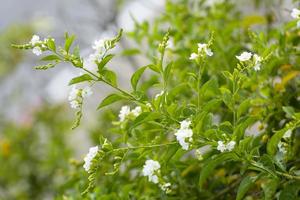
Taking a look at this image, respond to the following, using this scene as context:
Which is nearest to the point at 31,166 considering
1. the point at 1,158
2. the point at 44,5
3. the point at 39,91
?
the point at 1,158

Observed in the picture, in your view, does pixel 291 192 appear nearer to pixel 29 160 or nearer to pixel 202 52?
pixel 202 52

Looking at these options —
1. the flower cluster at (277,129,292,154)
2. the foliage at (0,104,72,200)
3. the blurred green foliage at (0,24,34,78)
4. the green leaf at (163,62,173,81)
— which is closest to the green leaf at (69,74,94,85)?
the green leaf at (163,62,173,81)

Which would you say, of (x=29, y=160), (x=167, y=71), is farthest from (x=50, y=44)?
(x=29, y=160)

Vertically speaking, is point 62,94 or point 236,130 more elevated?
point 62,94

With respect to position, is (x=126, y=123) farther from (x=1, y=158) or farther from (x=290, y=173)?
(x=1, y=158)

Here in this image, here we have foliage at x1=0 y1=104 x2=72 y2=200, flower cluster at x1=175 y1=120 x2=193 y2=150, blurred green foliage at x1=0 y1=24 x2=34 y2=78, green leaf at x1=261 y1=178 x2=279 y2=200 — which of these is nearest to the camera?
flower cluster at x1=175 y1=120 x2=193 y2=150

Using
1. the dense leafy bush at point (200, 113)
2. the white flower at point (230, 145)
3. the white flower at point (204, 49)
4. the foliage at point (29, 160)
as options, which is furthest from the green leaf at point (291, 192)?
the foliage at point (29, 160)

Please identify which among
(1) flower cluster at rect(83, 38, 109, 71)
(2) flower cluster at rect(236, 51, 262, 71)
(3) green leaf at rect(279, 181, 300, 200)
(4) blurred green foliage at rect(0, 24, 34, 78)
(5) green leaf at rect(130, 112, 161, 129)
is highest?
(4) blurred green foliage at rect(0, 24, 34, 78)

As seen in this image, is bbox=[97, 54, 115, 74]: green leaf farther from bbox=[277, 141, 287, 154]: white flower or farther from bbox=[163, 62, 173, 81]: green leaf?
bbox=[277, 141, 287, 154]: white flower
